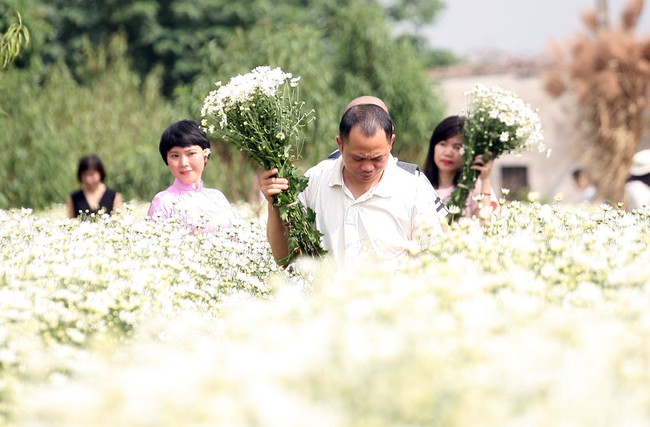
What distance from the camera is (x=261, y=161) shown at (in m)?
5.52

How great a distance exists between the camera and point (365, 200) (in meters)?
5.18

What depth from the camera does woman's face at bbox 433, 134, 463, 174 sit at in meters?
7.08

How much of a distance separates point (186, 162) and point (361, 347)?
471 cm

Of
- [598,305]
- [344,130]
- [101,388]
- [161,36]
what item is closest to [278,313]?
[101,388]

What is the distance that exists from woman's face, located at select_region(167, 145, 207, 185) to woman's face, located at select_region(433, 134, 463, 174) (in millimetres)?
1667

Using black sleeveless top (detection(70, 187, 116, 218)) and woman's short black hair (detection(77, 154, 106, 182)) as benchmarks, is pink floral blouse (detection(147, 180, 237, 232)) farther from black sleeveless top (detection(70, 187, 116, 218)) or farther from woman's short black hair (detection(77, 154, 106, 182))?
woman's short black hair (detection(77, 154, 106, 182))

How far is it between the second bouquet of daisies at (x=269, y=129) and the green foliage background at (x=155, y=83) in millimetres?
5041

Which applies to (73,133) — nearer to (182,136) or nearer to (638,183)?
(182,136)

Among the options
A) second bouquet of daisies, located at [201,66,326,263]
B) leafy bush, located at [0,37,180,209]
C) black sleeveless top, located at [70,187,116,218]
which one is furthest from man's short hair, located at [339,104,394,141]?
leafy bush, located at [0,37,180,209]

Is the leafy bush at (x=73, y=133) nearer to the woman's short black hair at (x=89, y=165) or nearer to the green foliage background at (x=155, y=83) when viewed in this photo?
the green foliage background at (x=155, y=83)

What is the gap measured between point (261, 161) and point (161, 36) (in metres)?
26.5

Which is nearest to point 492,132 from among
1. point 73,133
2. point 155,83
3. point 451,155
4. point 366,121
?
point 451,155

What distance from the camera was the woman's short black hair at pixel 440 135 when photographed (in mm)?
7113

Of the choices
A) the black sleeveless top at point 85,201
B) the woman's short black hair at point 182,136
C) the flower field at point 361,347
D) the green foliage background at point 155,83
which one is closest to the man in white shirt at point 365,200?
the flower field at point 361,347
